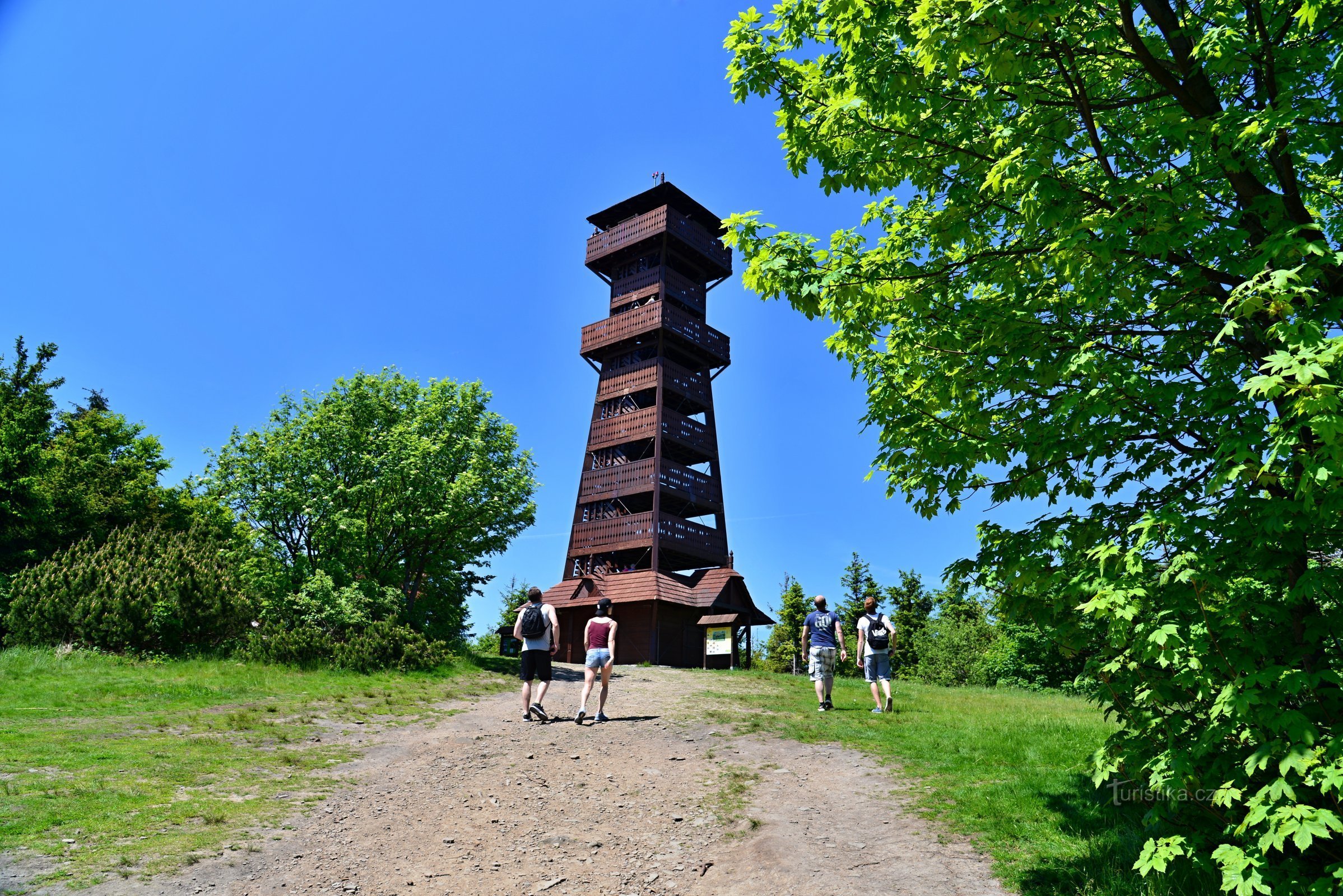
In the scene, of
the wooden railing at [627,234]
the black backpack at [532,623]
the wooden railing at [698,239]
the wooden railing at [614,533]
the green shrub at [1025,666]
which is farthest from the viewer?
the wooden railing at [698,239]

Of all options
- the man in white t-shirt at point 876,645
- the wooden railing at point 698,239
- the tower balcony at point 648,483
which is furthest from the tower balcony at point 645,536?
the man in white t-shirt at point 876,645

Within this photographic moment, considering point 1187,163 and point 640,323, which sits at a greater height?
point 640,323

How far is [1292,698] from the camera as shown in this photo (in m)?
4.75

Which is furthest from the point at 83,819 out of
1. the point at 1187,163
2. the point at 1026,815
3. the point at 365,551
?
the point at 365,551

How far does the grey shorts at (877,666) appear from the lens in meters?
13.1

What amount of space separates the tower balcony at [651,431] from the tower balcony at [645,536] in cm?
372

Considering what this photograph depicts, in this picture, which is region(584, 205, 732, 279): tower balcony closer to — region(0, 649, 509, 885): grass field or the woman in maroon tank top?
region(0, 649, 509, 885): grass field

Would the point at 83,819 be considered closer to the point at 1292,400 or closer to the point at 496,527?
the point at 1292,400

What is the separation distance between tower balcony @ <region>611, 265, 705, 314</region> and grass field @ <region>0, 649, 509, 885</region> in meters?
23.3

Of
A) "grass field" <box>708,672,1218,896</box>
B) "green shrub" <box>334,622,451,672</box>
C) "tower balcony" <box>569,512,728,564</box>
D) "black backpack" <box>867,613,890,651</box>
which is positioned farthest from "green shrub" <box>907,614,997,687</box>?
"green shrub" <box>334,622,451,672</box>

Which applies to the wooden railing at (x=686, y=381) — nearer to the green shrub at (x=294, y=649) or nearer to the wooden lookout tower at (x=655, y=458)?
the wooden lookout tower at (x=655, y=458)

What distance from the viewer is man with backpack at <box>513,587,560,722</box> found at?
12.2 meters

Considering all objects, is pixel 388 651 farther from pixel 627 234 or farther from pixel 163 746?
pixel 627 234

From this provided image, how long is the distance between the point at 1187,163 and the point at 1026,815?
5.58m
